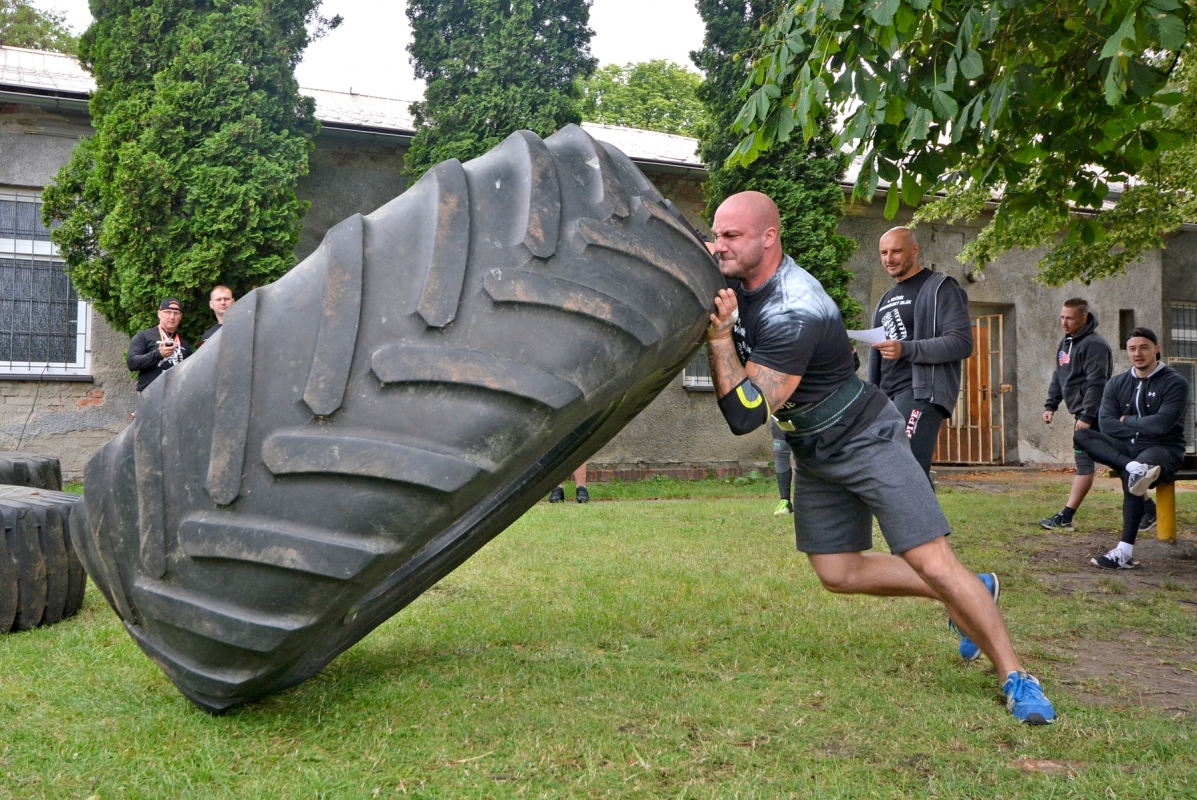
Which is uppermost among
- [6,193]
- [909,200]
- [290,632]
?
[6,193]

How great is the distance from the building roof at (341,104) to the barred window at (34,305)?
4.07 feet

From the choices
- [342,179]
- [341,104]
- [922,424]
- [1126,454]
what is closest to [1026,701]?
[922,424]

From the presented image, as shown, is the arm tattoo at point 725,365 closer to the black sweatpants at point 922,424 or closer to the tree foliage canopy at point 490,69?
the black sweatpants at point 922,424

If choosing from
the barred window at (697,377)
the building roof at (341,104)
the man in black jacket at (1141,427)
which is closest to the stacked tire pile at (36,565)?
the man in black jacket at (1141,427)

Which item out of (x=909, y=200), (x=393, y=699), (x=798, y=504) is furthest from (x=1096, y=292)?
(x=393, y=699)

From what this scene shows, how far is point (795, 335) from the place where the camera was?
3.15 m

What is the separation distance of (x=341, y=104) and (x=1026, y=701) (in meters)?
13.4

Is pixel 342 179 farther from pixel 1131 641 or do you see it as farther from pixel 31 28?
pixel 31 28

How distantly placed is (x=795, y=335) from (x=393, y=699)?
1744mm

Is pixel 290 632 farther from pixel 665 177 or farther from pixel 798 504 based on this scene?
pixel 665 177

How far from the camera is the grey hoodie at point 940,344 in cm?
497

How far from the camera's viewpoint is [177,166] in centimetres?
1027

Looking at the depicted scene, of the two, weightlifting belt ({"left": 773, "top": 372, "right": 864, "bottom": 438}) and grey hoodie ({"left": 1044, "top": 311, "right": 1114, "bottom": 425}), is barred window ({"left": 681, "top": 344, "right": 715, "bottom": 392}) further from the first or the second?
weightlifting belt ({"left": 773, "top": 372, "right": 864, "bottom": 438})

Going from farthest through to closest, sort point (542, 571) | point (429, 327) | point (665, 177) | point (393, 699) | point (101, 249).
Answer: point (665, 177) → point (101, 249) → point (542, 571) → point (393, 699) → point (429, 327)
